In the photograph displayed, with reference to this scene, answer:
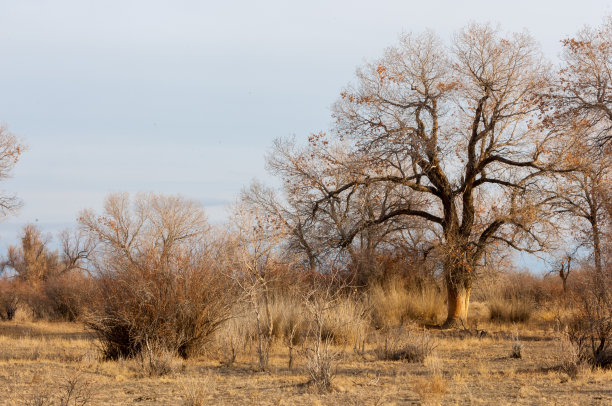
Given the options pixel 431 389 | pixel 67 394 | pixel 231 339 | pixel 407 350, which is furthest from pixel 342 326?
pixel 67 394

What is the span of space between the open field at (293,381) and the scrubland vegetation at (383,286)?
0.19 feet

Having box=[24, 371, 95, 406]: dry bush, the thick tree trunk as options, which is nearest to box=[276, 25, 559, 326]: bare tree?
the thick tree trunk

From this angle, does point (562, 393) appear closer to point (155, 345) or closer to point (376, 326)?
point (155, 345)

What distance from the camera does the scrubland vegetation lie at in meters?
9.56

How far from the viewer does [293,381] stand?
9.78 metres

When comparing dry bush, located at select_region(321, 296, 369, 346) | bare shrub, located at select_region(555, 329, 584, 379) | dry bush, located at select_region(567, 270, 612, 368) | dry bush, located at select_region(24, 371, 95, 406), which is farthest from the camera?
dry bush, located at select_region(321, 296, 369, 346)

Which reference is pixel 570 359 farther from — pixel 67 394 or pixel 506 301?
pixel 506 301

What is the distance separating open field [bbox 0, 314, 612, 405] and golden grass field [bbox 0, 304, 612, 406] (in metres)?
0.01

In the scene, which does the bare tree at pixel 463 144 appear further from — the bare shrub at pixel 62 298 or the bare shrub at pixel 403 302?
the bare shrub at pixel 62 298

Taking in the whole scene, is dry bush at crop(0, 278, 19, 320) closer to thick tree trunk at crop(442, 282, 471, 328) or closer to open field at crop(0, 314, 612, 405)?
open field at crop(0, 314, 612, 405)

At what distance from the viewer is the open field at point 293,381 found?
829cm

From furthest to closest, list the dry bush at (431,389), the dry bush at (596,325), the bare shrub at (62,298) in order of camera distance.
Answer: the bare shrub at (62,298) → the dry bush at (596,325) → the dry bush at (431,389)

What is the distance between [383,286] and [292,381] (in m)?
10.4

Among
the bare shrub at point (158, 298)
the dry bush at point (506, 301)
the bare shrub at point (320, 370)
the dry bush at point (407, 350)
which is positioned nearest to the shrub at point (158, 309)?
the bare shrub at point (158, 298)
